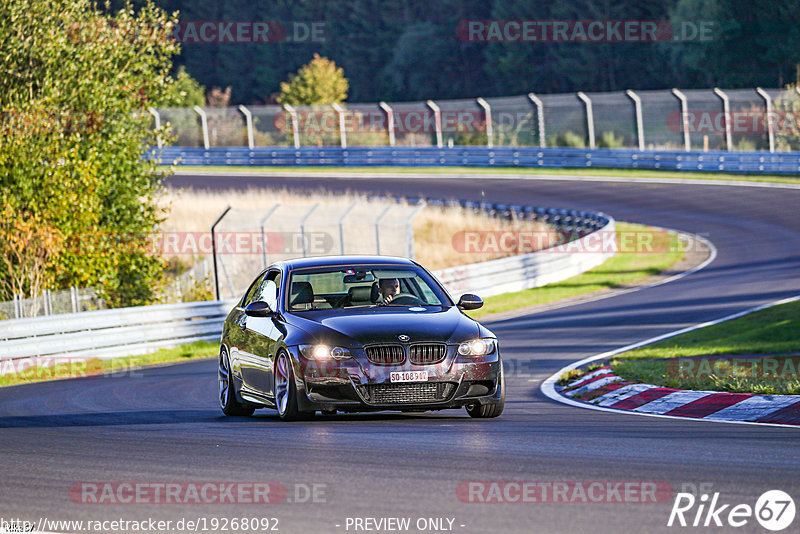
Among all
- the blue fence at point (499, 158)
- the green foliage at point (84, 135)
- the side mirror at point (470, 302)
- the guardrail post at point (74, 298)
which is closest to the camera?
the side mirror at point (470, 302)

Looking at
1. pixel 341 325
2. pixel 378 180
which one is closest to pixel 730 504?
pixel 341 325

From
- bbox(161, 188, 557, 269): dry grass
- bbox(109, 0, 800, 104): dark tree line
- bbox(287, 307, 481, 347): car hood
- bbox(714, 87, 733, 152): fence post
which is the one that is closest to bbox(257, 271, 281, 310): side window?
bbox(287, 307, 481, 347): car hood

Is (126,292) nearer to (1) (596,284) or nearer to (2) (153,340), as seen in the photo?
(2) (153,340)

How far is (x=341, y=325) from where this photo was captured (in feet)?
34.3

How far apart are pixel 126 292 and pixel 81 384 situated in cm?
1022

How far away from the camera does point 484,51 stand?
86062 mm

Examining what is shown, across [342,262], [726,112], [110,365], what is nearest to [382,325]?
[342,262]

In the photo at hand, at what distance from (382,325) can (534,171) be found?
4142 cm

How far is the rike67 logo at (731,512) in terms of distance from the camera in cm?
606

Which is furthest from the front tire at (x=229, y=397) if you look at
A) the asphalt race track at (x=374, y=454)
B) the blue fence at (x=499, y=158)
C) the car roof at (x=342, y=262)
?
the blue fence at (x=499, y=158)

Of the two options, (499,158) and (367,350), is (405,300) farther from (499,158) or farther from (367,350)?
(499,158)

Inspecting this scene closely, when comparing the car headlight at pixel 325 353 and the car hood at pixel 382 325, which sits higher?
the car hood at pixel 382 325

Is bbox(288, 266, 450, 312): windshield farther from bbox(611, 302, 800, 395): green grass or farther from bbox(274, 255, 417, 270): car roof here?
bbox(611, 302, 800, 395): green grass

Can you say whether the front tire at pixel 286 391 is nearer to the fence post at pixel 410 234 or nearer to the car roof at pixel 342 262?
the car roof at pixel 342 262
